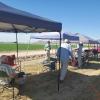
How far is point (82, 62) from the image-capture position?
18.6 metres

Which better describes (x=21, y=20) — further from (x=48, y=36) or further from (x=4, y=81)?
(x=48, y=36)

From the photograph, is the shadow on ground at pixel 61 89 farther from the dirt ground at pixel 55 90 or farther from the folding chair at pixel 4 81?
the folding chair at pixel 4 81

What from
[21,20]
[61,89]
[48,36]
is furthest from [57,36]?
[21,20]

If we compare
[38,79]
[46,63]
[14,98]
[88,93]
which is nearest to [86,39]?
[46,63]

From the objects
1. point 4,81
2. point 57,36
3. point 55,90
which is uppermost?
point 57,36

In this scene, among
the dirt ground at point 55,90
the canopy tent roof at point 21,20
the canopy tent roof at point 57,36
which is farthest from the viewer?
the canopy tent roof at point 57,36

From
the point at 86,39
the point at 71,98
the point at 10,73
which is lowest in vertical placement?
the point at 71,98

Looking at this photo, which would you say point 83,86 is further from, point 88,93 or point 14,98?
point 14,98

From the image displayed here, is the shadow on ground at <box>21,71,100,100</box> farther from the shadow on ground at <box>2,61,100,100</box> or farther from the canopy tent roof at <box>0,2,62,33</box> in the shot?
the canopy tent roof at <box>0,2,62,33</box>

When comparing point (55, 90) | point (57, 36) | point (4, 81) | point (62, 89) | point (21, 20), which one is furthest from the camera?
point (57, 36)

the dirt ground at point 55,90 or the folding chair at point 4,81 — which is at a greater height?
the folding chair at point 4,81

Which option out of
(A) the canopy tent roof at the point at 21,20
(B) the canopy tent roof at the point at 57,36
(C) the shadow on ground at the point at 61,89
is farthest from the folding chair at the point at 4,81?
(B) the canopy tent roof at the point at 57,36

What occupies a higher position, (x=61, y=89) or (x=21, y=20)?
(x=21, y=20)

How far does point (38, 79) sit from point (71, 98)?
339 cm
